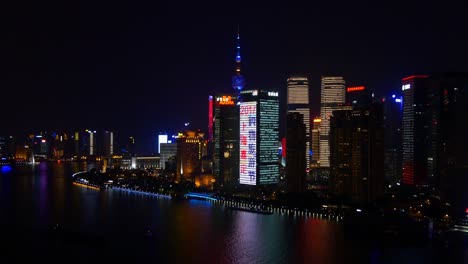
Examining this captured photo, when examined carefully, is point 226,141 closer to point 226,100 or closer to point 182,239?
point 226,100

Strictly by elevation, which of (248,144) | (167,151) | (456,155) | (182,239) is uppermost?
(248,144)

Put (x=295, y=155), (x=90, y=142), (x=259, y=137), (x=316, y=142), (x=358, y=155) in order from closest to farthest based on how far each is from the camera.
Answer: (x=358, y=155) → (x=295, y=155) → (x=259, y=137) → (x=316, y=142) → (x=90, y=142)

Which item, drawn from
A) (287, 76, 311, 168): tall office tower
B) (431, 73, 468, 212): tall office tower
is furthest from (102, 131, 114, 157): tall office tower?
(431, 73, 468, 212): tall office tower

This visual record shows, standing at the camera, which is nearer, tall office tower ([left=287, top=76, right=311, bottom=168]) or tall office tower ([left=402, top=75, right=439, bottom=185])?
tall office tower ([left=402, top=75, right=439, bottom=185])

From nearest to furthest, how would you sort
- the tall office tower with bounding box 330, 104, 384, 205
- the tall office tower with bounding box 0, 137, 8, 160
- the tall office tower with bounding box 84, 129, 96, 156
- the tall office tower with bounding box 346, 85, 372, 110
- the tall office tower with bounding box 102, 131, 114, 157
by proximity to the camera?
the tall office tower with bounding box 330, 104, 384, 205
the tall office tower with bounding box 346, 85, 372, 110
the tall office tower with bounding box 102, 131, 114, 157
the tall office tower with bounding box 0, 137, 8, 160
the tall office tower with bounding box 84, 129, 96, 156

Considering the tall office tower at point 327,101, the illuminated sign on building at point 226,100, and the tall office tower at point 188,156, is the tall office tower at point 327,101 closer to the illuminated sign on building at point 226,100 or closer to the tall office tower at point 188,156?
the tall office tower at point 188,156

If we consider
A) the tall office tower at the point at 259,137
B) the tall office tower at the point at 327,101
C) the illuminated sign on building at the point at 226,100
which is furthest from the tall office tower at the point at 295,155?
the tall office tower at the point at 327,101

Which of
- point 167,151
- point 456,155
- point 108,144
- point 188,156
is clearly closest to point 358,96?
point 456,155

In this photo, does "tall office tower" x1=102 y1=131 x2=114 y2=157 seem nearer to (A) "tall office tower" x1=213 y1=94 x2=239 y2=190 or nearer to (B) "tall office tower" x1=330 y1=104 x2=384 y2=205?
(A) "tall office tower" x1=213 y1=94 x2=239 y2=190
